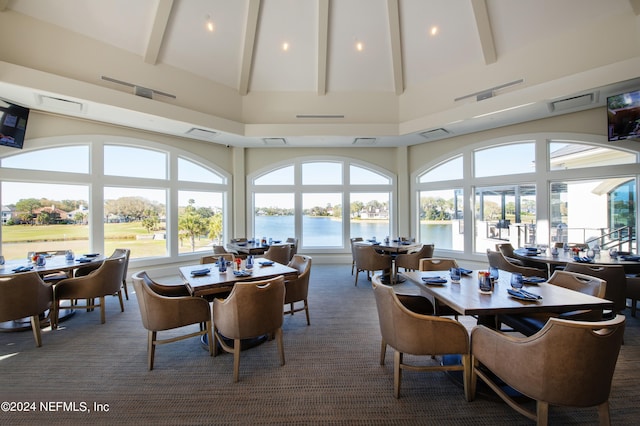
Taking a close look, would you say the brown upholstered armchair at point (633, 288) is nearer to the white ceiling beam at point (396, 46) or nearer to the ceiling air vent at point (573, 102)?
the ceiling air vent at point (573, 102)

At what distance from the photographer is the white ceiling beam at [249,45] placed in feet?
18.4

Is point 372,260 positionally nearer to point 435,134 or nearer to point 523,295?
point 523,295

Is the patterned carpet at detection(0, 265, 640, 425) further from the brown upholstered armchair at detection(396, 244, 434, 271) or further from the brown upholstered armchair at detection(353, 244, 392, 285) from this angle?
the brown upholstered armchair at detection(396, 244, 434, 271)

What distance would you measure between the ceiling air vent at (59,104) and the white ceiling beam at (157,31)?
5.11 ft

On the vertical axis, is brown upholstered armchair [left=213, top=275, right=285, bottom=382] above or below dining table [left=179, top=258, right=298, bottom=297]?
below

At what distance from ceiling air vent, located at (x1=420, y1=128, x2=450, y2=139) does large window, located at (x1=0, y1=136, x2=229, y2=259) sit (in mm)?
5591

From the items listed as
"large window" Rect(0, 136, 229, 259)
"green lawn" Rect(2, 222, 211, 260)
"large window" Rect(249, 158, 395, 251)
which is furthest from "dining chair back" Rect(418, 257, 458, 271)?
"green lawn" Rect(2, 222, 211, 260)

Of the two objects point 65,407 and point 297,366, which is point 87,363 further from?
point 297,366

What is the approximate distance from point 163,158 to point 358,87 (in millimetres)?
5309

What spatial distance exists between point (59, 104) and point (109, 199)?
204 cm

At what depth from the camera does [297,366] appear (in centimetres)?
273

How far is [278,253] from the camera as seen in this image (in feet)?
17.5

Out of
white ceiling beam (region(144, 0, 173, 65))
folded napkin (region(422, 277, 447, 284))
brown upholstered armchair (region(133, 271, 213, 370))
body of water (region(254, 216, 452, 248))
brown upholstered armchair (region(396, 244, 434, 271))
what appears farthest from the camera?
body of water (region(254, 216, 452, 248))

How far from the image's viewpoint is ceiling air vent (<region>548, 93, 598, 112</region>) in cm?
475
